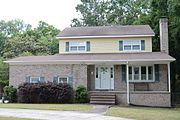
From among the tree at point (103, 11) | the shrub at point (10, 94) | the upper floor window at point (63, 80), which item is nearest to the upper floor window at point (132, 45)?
the upper floor window at point (63, 80)

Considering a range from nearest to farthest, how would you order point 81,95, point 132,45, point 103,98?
point 103,98
point 81,95
point 132,45

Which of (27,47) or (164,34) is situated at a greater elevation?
(164,34)

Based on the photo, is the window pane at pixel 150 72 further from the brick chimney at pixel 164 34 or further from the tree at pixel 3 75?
the tree at pixel 3 75

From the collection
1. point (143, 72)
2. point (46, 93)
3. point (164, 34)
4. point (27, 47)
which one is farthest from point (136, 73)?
point (27, 47)

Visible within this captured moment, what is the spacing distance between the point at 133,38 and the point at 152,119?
16317mm

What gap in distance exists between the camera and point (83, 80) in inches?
1116

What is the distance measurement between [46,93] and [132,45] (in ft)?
31.5

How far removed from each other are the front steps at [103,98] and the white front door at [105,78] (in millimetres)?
2048

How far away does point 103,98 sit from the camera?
2675 centimetres

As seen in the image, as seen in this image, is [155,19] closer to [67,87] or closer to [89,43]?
[89,43]

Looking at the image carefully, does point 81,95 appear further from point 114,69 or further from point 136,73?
point 136,73

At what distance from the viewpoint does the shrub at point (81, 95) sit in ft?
89.6

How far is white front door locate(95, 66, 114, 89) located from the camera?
29609mm

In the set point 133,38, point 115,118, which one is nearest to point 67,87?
point 133,38
